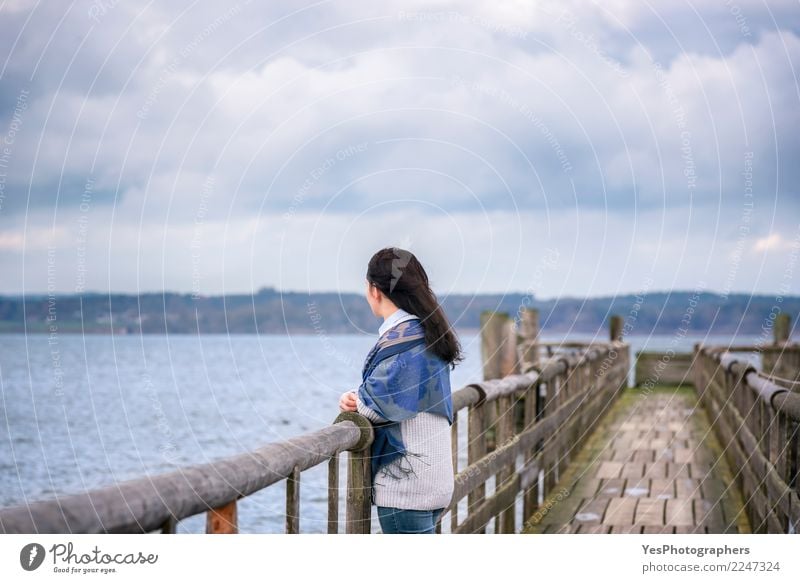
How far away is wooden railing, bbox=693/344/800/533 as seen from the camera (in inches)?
170

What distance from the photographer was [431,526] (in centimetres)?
343

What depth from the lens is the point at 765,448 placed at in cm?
534

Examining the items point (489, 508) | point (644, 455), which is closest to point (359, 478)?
point (489, 508)

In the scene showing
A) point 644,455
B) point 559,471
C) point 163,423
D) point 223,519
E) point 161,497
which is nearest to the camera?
point 161,497

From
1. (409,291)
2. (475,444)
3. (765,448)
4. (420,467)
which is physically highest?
(409,291)

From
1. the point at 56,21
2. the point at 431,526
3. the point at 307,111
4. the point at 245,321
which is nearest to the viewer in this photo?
the point at 431,526

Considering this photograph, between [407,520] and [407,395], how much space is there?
0.47 m

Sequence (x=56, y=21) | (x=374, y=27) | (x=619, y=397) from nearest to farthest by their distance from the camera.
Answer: (x=56, y=21) < (x=374, y=27) < (x=619, y=397)

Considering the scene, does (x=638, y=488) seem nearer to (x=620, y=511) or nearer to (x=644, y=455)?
(x=620, y=511)

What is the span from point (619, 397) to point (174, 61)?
12.0 metres

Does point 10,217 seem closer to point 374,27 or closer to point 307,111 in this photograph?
point 307,111

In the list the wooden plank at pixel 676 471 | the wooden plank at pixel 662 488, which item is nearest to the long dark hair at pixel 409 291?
the wooden plank at pixel 662 488

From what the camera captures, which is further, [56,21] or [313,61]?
[313,61]
